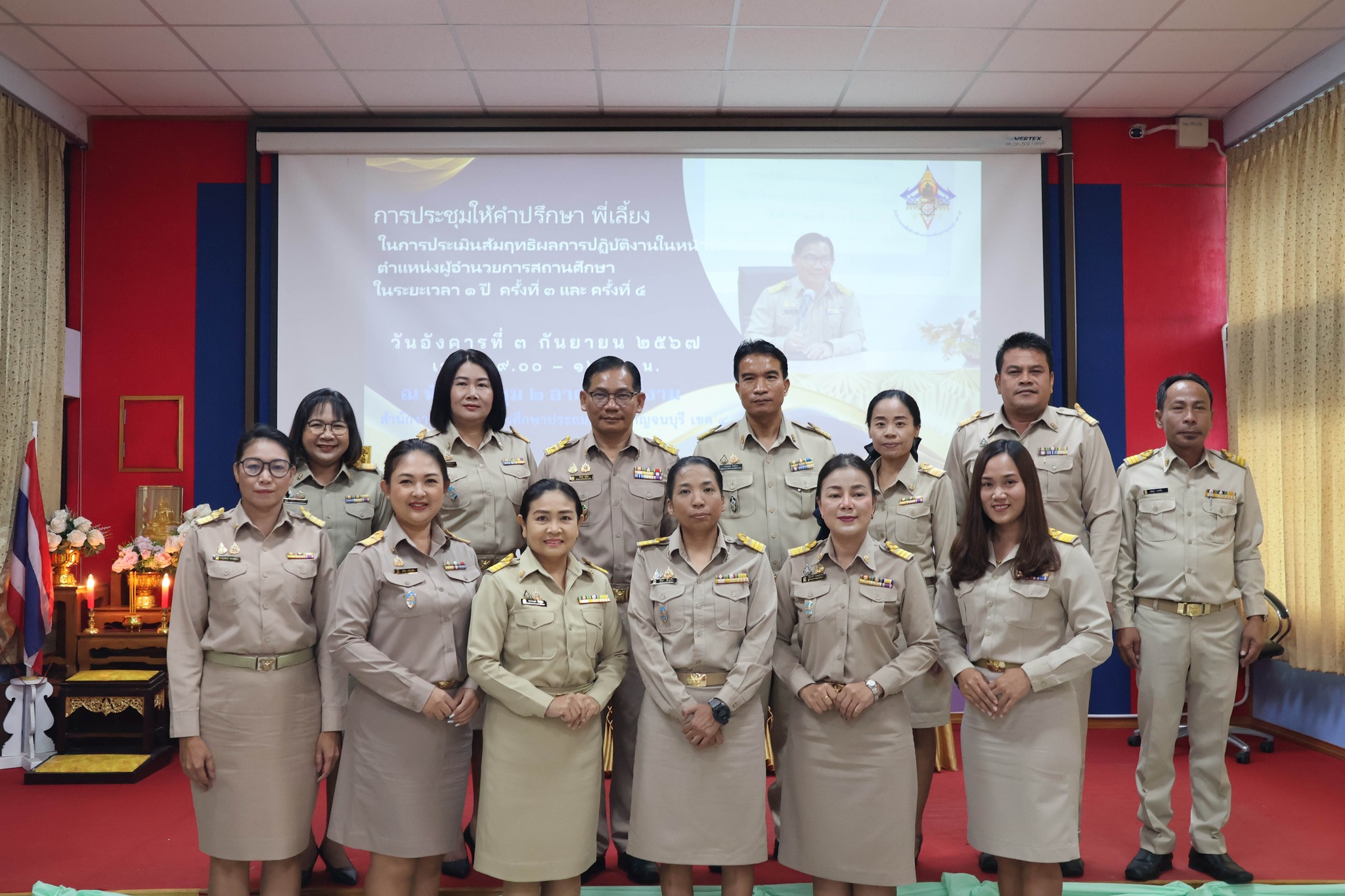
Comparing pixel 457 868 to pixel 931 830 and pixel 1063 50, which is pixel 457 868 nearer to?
pixel 931 830

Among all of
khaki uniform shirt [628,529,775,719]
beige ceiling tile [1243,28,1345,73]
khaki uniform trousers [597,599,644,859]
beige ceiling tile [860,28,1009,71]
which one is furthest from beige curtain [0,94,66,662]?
beige ceiling tile [1243,28,1345,73]

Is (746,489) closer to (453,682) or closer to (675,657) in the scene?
(675,657)

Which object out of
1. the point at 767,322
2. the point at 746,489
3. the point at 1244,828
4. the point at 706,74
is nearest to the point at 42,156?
the point at 706,74

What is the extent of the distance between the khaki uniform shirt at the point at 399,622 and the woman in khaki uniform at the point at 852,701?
0.94 metres

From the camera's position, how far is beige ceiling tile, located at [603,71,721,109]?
488cm

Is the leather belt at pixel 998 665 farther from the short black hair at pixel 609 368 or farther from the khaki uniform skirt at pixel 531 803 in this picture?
the short black hair at pixel 609 368

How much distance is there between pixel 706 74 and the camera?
4871 millimetres

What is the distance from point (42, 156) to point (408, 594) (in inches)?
166

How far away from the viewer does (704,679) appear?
2.54m

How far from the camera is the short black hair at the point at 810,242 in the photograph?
538 centimetres

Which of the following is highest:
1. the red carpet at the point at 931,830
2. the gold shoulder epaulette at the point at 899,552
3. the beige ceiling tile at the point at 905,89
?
the beige ceiling tile at the point at 905,89

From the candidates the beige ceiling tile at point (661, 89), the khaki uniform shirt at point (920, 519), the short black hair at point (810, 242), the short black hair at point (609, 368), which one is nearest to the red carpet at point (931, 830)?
the khaki uniform shirt at point (920, 519)

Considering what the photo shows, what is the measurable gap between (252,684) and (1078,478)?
2.72m

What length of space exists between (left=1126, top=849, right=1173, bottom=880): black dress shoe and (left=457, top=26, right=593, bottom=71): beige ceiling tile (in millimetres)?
4164
